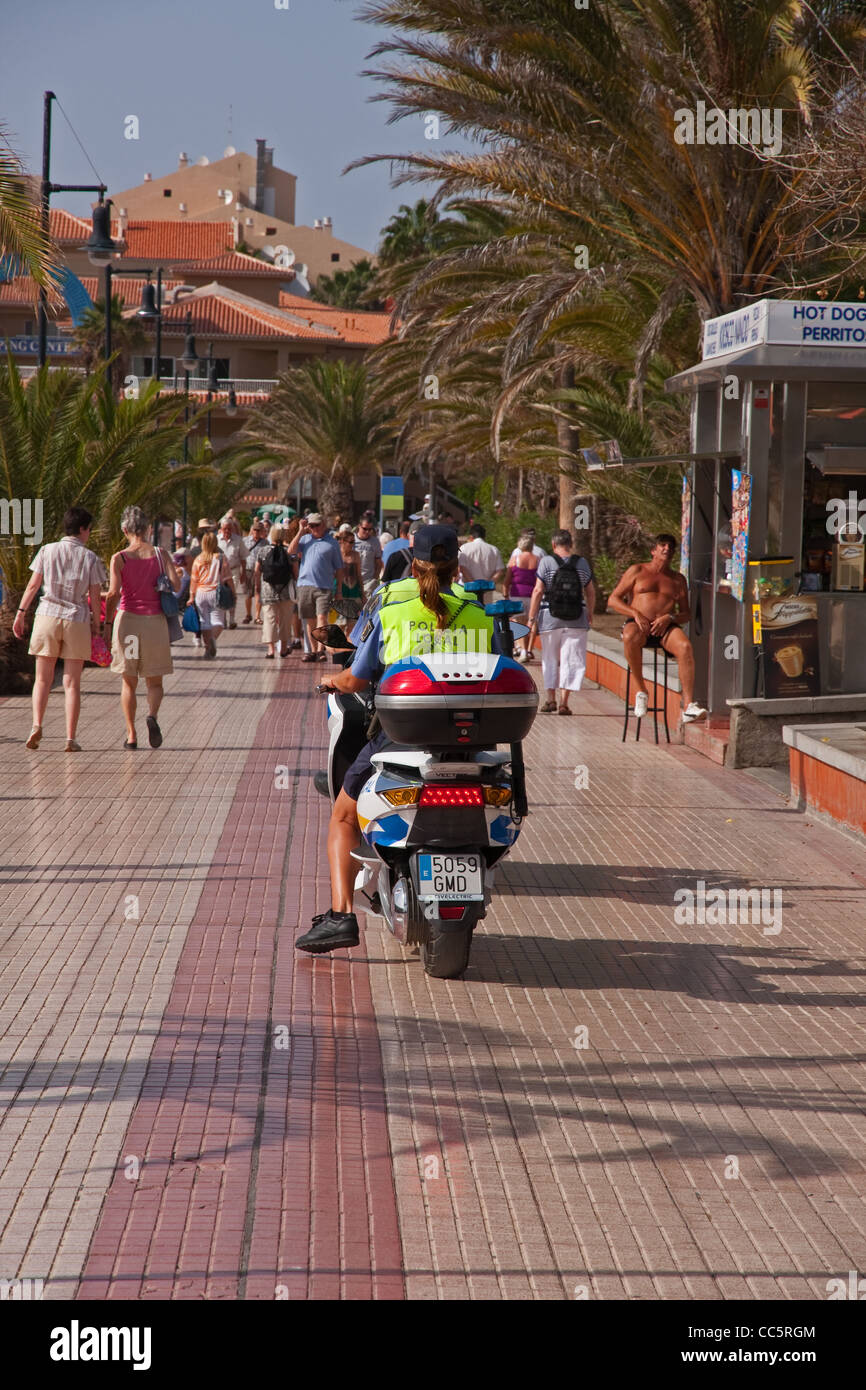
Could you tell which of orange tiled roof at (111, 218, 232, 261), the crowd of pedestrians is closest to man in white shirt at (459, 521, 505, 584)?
the crowd of pedestrians

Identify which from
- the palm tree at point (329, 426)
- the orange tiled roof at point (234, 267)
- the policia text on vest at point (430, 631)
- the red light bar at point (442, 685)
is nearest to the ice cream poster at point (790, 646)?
the policia text on vest at point (430, 631)

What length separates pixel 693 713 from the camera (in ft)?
41.8

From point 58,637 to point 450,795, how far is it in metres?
6.34

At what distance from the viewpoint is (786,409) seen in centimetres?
1172

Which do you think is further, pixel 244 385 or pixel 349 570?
pixel 244 385

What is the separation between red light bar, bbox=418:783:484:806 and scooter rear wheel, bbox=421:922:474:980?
0.47 m

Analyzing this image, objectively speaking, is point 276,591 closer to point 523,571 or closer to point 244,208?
point 523,571

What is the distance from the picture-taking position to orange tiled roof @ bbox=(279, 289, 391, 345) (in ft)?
247

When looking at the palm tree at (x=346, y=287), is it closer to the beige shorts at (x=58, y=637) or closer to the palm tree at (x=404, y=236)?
the palm tree at (x=404, y=236)

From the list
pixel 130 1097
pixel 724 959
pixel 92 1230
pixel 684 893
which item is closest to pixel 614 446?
pixel 684 893

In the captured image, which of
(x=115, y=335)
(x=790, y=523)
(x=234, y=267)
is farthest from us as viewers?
(x=234, y=267)

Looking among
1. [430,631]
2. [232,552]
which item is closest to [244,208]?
[232,552]

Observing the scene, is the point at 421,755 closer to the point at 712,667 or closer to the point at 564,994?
the point at 564,994

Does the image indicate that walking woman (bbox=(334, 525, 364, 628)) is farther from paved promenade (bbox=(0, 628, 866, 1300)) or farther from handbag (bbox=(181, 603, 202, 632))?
paved promenade (bbox=(0, 628, 866, 1300))
